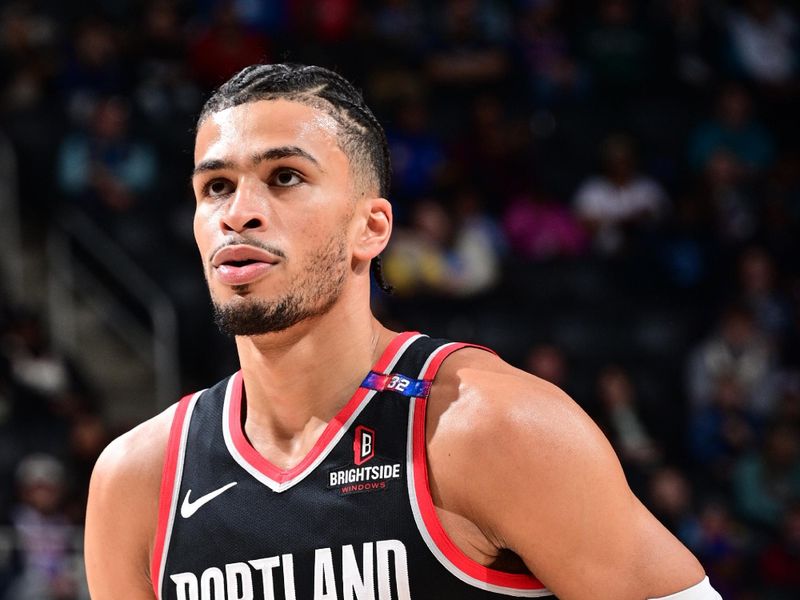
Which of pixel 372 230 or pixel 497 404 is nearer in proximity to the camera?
pixel 497 404

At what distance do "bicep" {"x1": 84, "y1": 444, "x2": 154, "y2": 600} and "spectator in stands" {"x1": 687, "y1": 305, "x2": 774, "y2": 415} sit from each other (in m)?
6.99

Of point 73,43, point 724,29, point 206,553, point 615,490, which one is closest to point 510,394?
point 615,490

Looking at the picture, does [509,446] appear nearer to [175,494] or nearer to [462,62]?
[175,494]

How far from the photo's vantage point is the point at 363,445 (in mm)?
2783

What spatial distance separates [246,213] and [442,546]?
810 mm

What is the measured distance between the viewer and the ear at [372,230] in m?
2.93

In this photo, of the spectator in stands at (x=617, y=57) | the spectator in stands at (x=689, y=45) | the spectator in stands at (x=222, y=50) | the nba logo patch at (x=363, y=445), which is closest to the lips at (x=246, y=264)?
the nba logo patch at (x=363, y=445)

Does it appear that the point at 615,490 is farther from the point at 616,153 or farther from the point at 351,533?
the point at 616,153

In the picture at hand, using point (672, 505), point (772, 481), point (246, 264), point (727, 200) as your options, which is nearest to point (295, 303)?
point (246, 264)

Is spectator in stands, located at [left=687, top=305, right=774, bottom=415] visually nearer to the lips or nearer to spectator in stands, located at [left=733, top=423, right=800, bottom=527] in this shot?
spectator in stands, located at [left=733, top=423, right=800, bottom=527]

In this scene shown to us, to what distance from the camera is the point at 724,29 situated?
11.9 meters

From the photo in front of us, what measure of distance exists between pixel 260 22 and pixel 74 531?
5233mm

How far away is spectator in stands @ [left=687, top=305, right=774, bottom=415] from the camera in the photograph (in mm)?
9469

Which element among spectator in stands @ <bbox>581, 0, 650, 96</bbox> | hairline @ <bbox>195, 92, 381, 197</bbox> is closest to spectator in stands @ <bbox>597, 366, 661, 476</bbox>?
spectator in stands @ <bbox>581, 0, 650, 96</bbox>
